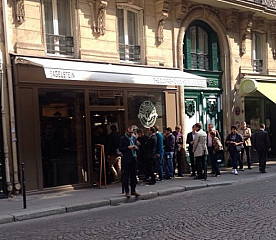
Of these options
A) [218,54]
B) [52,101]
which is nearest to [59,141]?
[52,101]

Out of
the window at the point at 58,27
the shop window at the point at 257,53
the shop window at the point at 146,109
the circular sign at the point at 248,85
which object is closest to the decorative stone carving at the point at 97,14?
the window at the point at 58,27

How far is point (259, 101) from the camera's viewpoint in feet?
58.2

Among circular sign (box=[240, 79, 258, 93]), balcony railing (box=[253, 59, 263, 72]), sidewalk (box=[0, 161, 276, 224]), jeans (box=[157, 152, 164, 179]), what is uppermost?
balcony railing (box=[253, 59, 263, 72])

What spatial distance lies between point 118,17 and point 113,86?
237cm

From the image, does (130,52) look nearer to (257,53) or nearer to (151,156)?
(151,156)

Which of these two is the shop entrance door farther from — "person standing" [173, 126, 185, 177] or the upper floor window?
the upper floor window

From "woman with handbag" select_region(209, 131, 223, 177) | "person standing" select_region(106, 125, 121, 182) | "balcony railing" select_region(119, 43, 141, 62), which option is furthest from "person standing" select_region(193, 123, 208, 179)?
"balcony railing" select_region(119, 43, 141, 62)

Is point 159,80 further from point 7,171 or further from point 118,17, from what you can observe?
point 7,171

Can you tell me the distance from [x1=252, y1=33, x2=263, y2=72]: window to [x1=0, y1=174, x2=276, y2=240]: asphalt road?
9.25m

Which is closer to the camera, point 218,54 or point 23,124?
point 23,124

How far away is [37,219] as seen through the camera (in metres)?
8.11

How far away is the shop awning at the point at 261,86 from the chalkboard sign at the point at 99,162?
725 cm

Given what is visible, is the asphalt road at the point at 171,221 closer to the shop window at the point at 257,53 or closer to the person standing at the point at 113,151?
the person standing at the point at 113,151

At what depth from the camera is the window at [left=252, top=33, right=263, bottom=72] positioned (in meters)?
17.8
